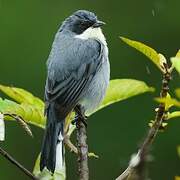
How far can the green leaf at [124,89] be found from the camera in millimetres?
3506

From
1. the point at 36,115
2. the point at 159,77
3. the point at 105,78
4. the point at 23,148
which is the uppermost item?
the point at 36,115

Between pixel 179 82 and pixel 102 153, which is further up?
pixel 179 82

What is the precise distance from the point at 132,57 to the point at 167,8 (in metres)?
1.08

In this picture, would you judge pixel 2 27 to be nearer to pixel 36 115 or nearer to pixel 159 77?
pixel 159 77

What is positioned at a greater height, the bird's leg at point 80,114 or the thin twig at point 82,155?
the thin twig at point 82,155

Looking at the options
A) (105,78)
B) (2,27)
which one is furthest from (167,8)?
(105,78)

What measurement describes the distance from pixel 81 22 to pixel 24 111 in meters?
2.06

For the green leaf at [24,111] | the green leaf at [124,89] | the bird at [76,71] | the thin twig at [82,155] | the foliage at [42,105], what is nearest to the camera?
the thin twig at [82,155]

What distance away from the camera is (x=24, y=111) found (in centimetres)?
332

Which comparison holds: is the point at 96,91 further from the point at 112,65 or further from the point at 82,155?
the point at 112,65

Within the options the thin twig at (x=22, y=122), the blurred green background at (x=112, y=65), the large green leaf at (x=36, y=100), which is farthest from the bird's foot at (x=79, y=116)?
the blurred green background at (x=112, y=65)

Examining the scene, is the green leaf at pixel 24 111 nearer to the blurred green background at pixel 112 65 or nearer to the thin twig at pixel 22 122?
the thin twig at pixel 22 122

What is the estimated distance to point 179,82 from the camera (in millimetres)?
8445

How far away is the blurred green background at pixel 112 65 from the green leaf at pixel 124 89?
4444 mm
